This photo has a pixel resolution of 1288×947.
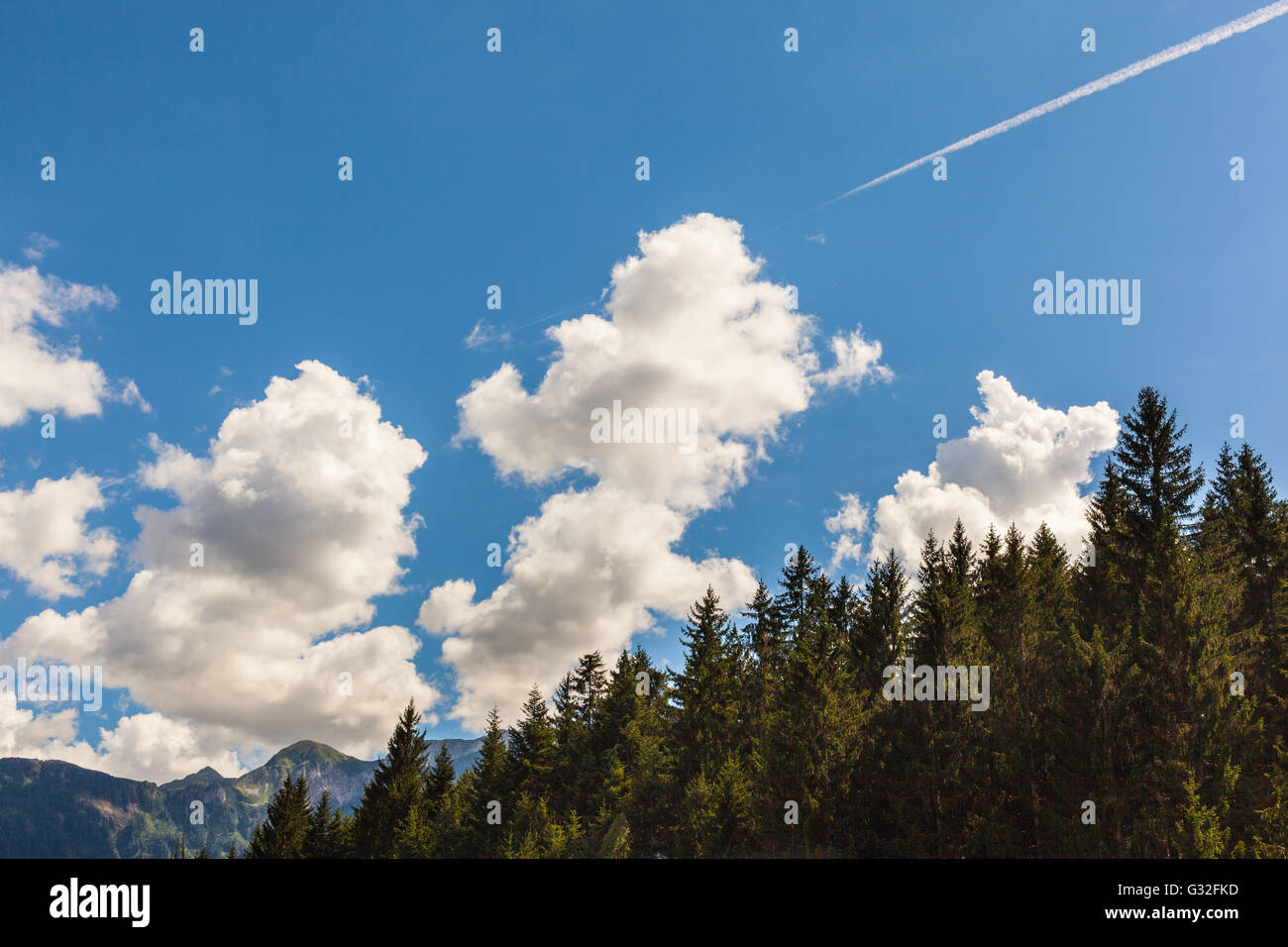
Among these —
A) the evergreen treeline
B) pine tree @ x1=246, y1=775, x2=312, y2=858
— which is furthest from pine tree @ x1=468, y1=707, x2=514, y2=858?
pine tree @ x1=246, y1=775, x2=312, y2=858

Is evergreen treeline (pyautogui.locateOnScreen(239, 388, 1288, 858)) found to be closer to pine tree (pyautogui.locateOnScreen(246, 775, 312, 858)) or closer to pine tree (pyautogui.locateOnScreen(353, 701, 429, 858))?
pine tree (pyautogui.locateOnScreen(353, 701, 429, 858))

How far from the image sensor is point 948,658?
37750 millimetres

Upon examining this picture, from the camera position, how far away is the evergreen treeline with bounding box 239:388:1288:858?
30484 millimetres

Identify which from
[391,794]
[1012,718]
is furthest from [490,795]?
[1012,718]

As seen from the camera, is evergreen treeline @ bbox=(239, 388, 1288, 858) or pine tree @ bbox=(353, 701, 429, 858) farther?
pine tree @ bbox=(353, 701, 429, 858)

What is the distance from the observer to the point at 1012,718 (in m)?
36.2

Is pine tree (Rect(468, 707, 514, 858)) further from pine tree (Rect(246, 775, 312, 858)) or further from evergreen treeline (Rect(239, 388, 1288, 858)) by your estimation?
pine tree (Rect(246, 775, 312, 858))

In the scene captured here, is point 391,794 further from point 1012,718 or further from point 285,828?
point 1012,718

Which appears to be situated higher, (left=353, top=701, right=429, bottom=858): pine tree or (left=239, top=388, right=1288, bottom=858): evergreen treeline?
(left=239, top=388, right=1288, bottom=858): evergreen treeline

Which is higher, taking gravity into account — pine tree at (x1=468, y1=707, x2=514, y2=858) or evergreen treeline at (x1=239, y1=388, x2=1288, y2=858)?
evergreen treeline at (x1=239, y1=388, x2=1288, y2=858)

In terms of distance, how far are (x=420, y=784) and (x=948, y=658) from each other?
46.5 metres

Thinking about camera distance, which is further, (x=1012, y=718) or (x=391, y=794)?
(x=391, y=794)
